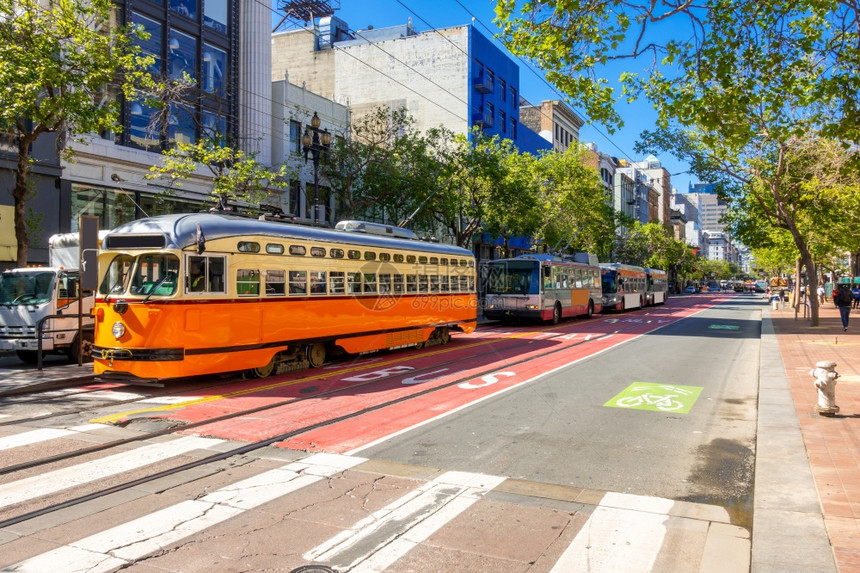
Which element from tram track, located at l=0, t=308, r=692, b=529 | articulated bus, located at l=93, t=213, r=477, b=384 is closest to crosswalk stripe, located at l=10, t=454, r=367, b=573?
tram track, located at l=0, t=308, r=692, b=529

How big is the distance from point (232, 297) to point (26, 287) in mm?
6685

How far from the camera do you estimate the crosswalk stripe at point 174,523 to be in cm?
459

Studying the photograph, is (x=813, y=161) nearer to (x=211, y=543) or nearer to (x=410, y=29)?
(x=211, y=543)

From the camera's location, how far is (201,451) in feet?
24.9

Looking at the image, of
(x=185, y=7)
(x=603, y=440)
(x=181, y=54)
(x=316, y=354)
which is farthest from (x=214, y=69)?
(x=603, y=440)

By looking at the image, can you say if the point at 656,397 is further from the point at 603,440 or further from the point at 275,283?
the point at 275,283

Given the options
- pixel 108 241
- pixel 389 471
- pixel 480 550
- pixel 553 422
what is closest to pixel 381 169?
pixel 108 241

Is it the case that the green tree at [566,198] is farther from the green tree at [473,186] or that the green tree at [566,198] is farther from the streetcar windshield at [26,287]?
the streetcar windshield at [26,287]

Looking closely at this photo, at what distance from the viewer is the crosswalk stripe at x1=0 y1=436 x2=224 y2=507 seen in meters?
6.07

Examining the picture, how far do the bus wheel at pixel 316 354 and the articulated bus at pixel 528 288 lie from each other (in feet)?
49.1

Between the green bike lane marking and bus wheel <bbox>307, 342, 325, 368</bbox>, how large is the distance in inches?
260

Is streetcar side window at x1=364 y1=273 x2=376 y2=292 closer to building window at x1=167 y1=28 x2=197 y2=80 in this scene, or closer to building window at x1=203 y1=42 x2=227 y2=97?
building window at x1=167 y1=28 x2=197 y2=80

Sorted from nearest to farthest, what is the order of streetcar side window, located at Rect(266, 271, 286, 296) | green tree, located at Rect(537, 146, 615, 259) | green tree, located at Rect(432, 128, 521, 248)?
streetcar side window, located at Rect(266, 271, 286, 296)
green tree, located at Rect(432, 128, 521, 248)
green tree, located at Rect(537, 146, 615, 259)

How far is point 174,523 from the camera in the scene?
211 inches
